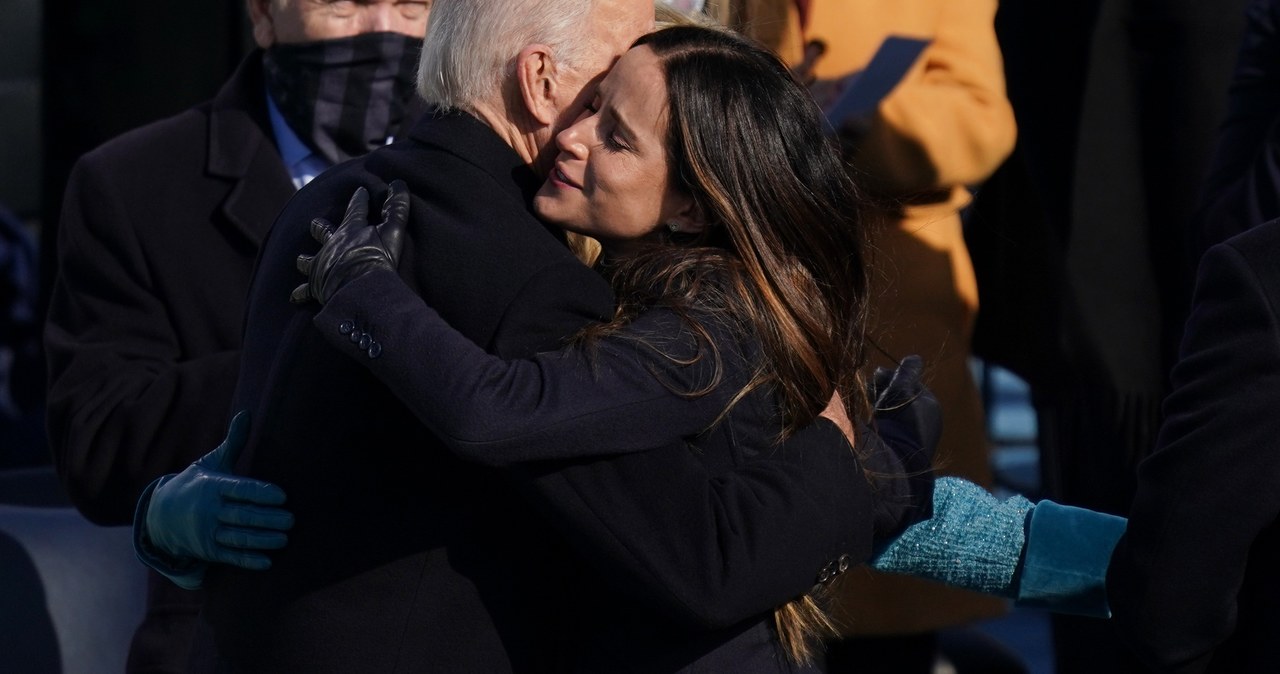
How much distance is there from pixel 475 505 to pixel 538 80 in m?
0.53

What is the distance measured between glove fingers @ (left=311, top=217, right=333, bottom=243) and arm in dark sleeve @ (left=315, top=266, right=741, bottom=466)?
13 cm

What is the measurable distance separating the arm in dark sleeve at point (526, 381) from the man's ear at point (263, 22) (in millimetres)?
1258

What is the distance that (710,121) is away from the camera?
6.13 ft

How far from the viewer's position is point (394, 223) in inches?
71.3

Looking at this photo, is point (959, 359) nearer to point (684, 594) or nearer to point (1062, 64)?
point (1062, 64)

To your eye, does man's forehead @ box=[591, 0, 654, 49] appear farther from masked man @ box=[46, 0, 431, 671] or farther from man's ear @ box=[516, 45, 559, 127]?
masked man @ box=[46, 0, 431, 671]

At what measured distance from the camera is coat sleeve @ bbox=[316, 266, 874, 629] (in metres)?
1.72

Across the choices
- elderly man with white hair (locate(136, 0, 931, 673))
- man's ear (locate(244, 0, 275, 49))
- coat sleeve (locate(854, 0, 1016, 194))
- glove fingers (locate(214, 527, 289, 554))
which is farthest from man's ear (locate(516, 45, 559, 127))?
coat sleeve (locate(854, 0, 1016, 194))

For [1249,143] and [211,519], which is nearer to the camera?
[211,519]

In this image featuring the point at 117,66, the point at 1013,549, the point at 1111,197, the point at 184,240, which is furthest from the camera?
the point at 117,66

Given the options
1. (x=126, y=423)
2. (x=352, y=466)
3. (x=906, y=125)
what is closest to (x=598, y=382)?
(x=352, y=466)

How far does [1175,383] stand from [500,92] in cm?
90

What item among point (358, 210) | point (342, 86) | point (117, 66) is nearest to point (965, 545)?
point (358, 210)

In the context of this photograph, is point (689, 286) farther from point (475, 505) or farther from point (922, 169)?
point (922, 169)
